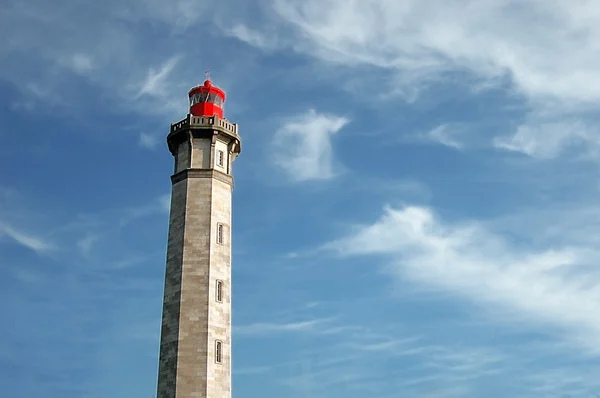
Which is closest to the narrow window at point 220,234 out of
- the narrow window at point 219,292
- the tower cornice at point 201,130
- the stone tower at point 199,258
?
the stone tower at point 199,258

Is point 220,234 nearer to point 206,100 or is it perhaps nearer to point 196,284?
point 196,284

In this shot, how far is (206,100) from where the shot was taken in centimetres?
5619

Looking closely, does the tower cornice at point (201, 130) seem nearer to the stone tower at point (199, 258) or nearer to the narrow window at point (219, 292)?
the stone tower at point (199, 258)

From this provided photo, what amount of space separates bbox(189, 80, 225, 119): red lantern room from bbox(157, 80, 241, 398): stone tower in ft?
0.23

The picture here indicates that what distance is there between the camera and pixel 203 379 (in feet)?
154

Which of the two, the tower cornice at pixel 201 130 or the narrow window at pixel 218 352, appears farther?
the tower cornice at pixel 201 130

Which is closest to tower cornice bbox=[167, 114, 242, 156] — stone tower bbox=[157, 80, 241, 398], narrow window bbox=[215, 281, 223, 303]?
stone tower bbox=[157, 80, 241, 398]

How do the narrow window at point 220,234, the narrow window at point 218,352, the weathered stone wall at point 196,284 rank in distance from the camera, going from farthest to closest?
the narrow window at point 220,234 < the narrow window at point 218,352 < the weathered stone wall at point 196,284

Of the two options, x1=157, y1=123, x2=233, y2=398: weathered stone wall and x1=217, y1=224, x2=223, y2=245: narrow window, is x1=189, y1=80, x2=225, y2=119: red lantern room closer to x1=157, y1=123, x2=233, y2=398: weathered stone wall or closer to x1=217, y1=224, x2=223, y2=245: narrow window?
x1=157, y1=123, x2=233, y2=398: weathered stone wall

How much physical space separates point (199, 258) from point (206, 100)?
12.3 metres

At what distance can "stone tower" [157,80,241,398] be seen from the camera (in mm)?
47562

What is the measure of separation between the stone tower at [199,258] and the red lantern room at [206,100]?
0.07 m

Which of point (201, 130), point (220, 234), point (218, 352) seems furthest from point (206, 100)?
point (218, 352)

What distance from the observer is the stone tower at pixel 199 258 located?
47.6 meters
